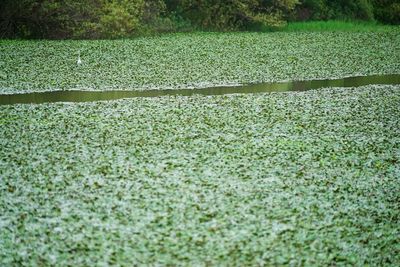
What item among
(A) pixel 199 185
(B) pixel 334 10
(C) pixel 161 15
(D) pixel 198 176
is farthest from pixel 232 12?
(A) pixel 199 185

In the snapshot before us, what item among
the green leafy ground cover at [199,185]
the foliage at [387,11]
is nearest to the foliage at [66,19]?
the green leafy ground cover at [199,185]

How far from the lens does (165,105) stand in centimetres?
994

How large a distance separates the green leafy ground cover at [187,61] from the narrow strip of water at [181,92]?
316 mm

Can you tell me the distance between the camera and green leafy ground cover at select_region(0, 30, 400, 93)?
40.4ft

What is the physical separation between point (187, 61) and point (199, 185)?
8.73 metres

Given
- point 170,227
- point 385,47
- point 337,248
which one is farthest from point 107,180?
point 385,47

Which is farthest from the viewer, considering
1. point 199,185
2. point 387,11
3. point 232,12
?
point 387,11

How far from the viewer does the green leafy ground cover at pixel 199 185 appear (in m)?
4.70

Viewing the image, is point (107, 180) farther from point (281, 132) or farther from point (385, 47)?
point (385, 47)

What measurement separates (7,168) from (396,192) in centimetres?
362

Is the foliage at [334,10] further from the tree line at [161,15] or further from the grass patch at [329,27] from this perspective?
the grass patch at [329,27]

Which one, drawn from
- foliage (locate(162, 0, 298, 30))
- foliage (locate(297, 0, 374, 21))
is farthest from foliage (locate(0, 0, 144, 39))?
foliage (locate(297, 0, 374, 21))

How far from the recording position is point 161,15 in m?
22.8

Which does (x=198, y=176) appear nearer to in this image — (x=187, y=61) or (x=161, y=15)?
(x=187, y=61)
